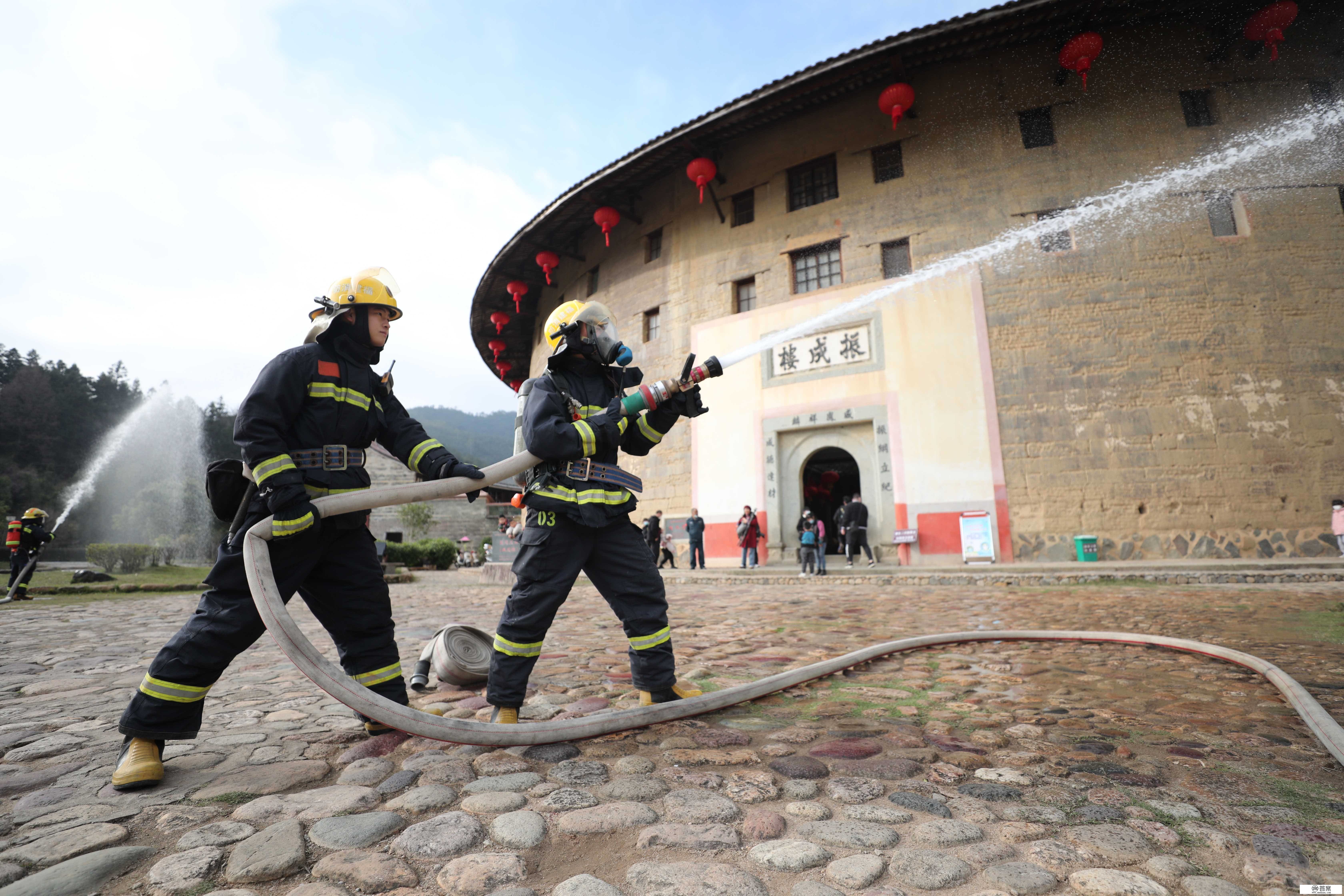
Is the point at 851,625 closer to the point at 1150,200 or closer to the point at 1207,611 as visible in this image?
the point at 1207,611

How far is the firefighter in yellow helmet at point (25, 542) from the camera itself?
402 inches

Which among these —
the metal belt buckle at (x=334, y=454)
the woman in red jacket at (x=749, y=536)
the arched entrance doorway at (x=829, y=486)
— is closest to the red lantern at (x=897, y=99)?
the woman in red jacket at (x=749, y=536)

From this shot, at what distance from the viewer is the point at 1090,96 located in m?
13.2

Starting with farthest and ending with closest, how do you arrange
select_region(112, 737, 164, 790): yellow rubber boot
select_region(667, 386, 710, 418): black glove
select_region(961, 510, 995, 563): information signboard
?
select_region(961, 510, 995, 563): information signboard
select_region(667, 386, 710, 418): black glove
select_region(112, 737, 164, 790): yellow rubber boot

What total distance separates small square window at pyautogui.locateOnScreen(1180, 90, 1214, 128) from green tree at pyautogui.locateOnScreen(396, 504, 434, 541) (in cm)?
3215

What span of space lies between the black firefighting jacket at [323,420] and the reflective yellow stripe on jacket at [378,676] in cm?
63

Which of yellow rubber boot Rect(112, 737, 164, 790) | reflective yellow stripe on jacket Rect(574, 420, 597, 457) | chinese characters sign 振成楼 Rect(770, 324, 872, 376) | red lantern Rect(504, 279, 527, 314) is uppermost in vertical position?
red lantern Rect(504, 279, 527, 314)

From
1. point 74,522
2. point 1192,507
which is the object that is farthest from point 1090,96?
point 74,522

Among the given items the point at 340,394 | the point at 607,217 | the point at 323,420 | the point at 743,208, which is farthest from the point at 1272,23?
the point at 323,420

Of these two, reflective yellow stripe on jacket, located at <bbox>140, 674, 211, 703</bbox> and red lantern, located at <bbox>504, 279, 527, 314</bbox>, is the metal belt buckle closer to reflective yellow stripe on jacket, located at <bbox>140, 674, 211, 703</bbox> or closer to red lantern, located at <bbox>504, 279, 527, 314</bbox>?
reflective yellow stripe on jacket, located at <bbox>140, 674, 211, 703</bbox>

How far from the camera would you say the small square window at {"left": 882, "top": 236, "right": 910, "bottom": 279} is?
1412cm

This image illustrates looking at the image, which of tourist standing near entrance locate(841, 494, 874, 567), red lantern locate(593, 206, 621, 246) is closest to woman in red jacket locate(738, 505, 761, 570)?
tourist standing near entrance locate(841, 494, 874, 567)

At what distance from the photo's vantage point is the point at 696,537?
1448 cm

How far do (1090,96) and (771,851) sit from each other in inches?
672
